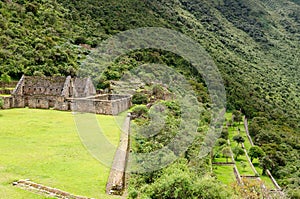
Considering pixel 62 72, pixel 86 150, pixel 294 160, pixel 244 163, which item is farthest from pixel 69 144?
pixel 294 160

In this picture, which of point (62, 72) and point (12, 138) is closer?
point (12, 138)

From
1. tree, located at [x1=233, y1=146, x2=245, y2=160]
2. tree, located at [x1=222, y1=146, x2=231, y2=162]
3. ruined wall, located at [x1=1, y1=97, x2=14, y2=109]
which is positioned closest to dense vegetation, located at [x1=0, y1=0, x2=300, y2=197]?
tree, located at [x1=233, y1=146, x2=245, y2=160]

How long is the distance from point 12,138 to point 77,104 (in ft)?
37.4

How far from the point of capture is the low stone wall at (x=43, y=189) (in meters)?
12.9

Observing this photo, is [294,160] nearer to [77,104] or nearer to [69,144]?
[77,104]

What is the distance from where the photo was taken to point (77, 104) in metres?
31.0

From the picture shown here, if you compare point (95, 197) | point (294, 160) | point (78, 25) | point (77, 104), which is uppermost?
point (78, 25)

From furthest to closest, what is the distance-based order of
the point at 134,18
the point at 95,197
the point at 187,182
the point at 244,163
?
1. the point at 134,18
2. the point at 244,163
3. the point at 187,182
4. the point at 95,197

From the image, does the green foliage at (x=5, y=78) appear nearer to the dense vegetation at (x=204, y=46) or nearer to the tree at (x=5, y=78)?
the tree at (x=5, y=78)

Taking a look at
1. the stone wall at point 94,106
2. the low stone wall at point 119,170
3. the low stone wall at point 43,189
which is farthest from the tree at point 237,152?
the low stone wall at point 43,189

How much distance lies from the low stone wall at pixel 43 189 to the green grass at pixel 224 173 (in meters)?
30.9

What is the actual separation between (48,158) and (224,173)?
32.0m

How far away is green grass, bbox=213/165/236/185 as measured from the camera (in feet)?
138

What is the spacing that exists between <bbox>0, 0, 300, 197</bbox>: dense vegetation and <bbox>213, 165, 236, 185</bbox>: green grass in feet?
22.5
